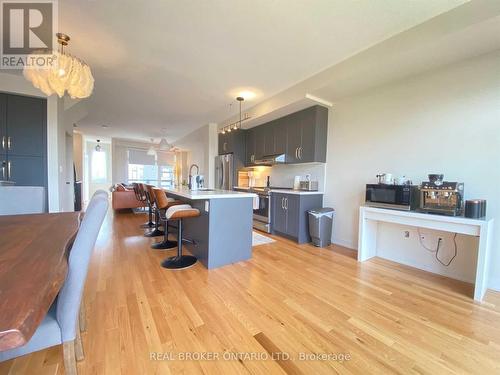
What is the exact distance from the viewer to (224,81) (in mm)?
3324

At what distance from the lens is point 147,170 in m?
9.52

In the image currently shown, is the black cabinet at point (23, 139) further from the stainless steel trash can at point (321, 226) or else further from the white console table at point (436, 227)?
the white console table at point (436, 227)

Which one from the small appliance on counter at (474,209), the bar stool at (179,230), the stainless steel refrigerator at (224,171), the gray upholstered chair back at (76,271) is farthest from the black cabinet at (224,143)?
the gray upholstered chair back at (76,271)

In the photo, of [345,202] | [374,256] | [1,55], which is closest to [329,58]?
[345,202]

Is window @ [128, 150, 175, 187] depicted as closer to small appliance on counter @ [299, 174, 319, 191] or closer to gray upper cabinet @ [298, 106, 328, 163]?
small appliance on counter @ [299, 174, 319, 191]

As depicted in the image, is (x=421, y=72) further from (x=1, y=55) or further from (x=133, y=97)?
(x=1, y=55)

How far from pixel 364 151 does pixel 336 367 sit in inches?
112

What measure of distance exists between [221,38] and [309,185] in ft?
8.98

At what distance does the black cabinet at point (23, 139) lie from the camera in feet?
10.6

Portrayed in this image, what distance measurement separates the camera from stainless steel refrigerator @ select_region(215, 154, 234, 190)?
529cm

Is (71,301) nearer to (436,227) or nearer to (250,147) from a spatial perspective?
(436,227)

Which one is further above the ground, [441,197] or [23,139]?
[23,139]

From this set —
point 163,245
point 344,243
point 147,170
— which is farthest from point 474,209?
point 147,170

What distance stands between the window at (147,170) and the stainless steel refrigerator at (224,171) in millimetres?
4206
